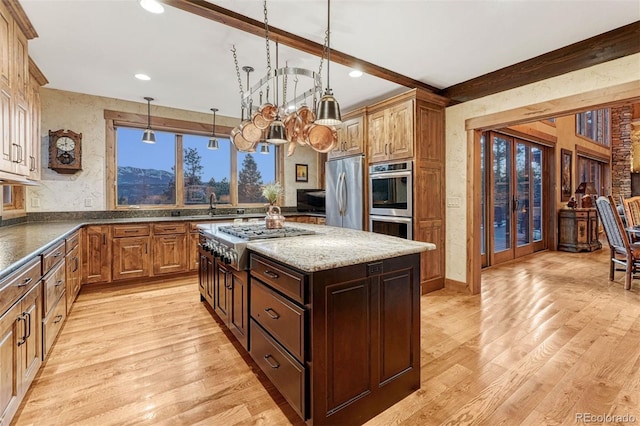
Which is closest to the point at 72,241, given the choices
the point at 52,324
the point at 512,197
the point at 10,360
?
the point at 52,324

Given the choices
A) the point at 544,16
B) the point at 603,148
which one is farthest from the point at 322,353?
the point at 603,148

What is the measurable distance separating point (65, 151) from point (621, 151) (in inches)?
480

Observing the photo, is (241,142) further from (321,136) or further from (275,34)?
(275,34)

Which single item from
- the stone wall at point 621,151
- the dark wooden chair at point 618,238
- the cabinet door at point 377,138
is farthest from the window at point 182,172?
the stone wall at point 621,151

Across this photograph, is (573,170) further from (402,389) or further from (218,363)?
(218,363)

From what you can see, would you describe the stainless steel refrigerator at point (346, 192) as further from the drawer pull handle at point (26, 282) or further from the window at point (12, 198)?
the window at point (12, 198)

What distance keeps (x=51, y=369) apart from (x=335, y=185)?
365 cm

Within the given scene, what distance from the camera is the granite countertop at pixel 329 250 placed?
1.56 metres

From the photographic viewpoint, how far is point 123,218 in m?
4.52

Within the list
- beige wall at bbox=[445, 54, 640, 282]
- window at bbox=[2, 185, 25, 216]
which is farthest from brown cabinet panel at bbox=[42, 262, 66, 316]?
beige wall at bbox=[445, 54, 640, 282]

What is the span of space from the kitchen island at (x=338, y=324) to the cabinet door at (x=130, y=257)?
113 inches

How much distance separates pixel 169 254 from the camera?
438 cm

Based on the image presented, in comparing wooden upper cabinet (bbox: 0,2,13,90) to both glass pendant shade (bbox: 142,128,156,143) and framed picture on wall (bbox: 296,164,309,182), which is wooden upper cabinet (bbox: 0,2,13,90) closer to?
glass pendant shade (bbox: 142,128,156,143)

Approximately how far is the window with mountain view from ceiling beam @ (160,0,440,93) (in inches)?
120
